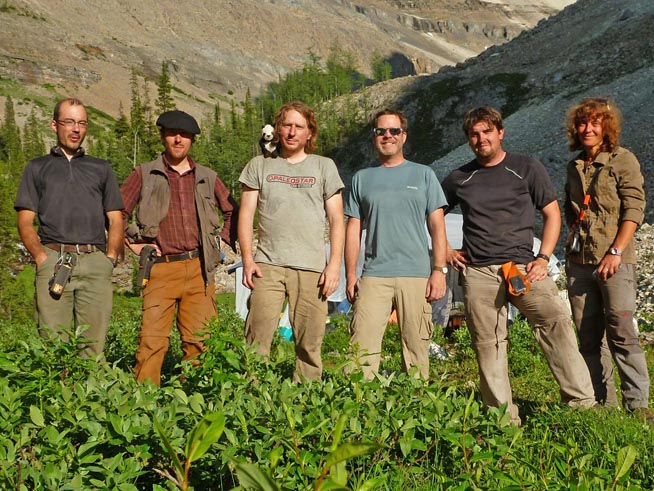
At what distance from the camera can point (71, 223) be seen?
5523mm

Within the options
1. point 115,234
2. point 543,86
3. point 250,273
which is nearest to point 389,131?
point 250,273

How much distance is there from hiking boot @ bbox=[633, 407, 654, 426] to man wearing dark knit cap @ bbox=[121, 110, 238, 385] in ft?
12.0

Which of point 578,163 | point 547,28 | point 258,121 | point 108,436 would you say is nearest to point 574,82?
point 547,28

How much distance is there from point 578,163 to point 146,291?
401cm

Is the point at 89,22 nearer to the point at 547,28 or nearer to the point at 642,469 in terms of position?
the point at 547,28

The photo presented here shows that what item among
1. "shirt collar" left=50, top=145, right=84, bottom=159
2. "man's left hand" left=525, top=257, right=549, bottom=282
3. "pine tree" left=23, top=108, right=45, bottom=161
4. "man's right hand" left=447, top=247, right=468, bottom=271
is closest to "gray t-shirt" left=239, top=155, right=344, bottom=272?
"man's right hand" left=447, top=247, right=468, bottom=271

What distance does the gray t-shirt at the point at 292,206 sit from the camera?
5465 millimetres

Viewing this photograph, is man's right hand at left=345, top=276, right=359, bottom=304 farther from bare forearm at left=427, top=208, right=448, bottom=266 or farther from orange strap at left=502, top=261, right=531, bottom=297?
orange strap at left=502, top=261, right=531, bottom=297

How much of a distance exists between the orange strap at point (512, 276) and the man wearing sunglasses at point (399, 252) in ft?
1.83

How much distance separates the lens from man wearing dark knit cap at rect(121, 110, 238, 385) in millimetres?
5645

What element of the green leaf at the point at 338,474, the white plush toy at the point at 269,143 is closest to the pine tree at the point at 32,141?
the white plush toy at the point at 269,143

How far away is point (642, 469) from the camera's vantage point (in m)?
3.73

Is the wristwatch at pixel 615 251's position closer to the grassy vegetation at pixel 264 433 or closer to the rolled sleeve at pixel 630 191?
the rolled sleeve at pixel 630 191

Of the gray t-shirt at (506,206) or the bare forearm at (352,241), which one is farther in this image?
the bare forearm at (352,241)
